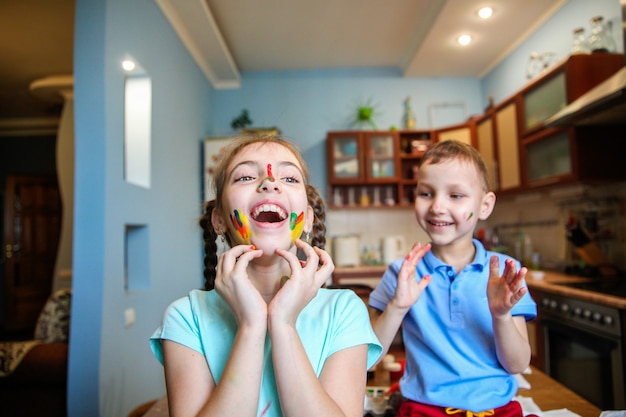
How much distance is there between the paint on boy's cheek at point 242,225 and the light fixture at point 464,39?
3.42 meters

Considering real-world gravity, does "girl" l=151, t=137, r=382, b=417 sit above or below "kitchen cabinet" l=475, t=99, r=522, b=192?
below

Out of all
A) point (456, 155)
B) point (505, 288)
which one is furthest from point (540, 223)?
point (505, 288)

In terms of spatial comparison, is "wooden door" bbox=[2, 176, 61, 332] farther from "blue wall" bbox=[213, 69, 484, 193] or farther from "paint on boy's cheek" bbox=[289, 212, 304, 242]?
"paint on boy's cheek" bbox=[289, 212, 304, 242]

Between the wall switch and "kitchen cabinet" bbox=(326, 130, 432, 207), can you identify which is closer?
the wall switch

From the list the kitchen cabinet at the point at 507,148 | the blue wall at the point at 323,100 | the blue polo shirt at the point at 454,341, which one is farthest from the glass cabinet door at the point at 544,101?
the blue polo shirt at the point at 454,341

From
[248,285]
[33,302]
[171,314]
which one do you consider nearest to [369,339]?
[248,285]

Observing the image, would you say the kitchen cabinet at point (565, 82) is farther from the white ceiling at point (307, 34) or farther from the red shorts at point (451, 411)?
the red shorts at point (451, 411)

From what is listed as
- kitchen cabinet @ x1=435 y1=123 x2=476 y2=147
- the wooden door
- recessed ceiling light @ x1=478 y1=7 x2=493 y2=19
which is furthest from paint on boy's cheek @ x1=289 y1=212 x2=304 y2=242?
the wooden door

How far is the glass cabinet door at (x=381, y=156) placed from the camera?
4141 mm

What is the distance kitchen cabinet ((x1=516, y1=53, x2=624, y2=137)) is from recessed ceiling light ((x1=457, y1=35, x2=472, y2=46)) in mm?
814

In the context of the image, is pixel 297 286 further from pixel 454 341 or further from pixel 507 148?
pixel 507 148

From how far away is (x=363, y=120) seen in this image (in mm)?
4293

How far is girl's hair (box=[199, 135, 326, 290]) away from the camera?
956mm

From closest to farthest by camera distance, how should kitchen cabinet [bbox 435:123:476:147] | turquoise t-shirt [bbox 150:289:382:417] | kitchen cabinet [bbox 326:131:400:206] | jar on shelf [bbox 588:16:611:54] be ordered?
turquoise t-shirt [bbox 150:289:382:417] < jar on shelf [bbox 588:16:611:54] < kitchen cabinet [bbox 435:123:476:147] < kitchen cabinet [bbox 326:131:400:206]
